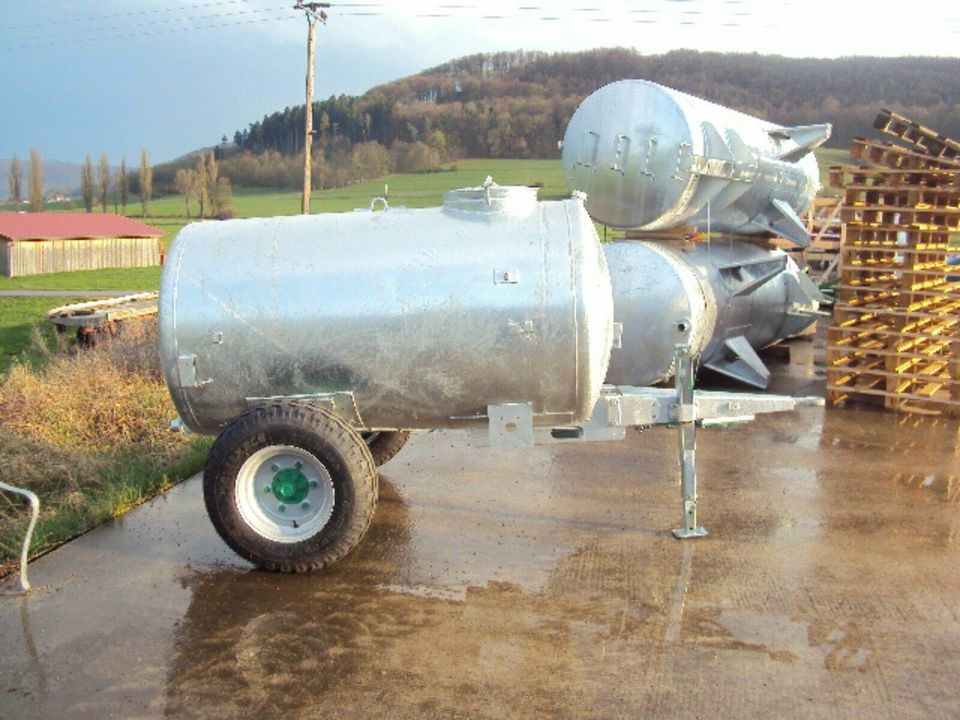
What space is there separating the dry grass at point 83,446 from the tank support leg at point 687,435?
407 cm

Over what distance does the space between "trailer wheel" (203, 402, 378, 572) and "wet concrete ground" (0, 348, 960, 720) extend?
0.65 feet

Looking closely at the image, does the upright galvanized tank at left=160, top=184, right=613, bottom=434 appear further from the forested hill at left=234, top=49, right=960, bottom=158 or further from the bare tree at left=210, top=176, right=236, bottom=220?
the bare tree at left=210, top=176, right=236, bottom=220

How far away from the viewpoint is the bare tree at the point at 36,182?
99.8 metres

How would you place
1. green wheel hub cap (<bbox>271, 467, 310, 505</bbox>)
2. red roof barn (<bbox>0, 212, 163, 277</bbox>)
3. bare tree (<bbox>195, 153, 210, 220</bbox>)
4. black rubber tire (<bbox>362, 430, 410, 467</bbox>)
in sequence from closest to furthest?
green wheel hub cap (<bbox>271, 467, 310, 505</bbox>)
black rubber tire (<bbox>362, 430, 410, 467</bbox>)
red roof barn (<bbox>0, 212, 163, 277</bbox>)
bare tree (<bbox>195, 153, 210, 220</bbox>)

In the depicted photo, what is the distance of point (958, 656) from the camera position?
479cm

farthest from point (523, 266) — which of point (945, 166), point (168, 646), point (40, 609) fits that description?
point (945, 166)

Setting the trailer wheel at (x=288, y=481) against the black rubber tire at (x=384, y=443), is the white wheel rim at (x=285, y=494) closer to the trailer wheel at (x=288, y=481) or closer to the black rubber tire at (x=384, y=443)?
the trailer wheel at (x=288, y=481)

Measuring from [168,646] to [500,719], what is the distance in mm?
1861

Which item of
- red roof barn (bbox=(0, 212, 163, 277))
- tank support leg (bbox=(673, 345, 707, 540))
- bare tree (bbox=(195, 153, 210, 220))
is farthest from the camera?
bare tree (bbox=(195, 153, 210, 220))

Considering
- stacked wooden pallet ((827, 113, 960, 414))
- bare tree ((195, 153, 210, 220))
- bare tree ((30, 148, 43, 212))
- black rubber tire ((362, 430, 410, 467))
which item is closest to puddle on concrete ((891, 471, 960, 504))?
stacked wooden pallet ((827, 113, 960, 414))

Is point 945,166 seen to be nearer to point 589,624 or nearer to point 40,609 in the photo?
point 589,624

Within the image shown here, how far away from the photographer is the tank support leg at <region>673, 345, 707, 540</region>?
6426 millimetres

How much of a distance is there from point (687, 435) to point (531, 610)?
5.80ft

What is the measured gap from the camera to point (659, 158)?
34.7ft
